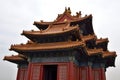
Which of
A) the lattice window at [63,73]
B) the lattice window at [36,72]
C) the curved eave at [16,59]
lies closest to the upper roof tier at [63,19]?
the curved eave at [16,59]

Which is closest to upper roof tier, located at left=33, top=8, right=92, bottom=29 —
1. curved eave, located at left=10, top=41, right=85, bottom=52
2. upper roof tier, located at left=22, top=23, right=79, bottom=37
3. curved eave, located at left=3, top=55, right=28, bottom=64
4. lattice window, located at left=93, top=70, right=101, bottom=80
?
upper roof tier, located at left=22, top=23, right=79, bottom=37

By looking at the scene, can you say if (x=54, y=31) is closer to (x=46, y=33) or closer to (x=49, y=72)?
(x=46, y=33)

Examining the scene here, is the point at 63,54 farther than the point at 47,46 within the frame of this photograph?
No

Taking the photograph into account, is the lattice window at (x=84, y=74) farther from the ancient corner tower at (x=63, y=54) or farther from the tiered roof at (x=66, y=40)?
the tiered roof at (x=66, y=40)

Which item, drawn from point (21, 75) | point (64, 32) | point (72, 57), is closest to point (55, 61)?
point (72, 57)

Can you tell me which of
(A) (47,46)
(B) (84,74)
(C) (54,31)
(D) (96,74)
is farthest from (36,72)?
(D) (96,74)

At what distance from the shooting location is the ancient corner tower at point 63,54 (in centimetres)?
1912

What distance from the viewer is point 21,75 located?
25.1 m

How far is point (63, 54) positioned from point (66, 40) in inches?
69.9

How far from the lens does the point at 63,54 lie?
19594 millimetres

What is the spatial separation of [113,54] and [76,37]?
541 centimetres

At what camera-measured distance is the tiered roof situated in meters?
19.6

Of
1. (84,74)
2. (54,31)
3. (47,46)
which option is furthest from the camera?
(54,31)

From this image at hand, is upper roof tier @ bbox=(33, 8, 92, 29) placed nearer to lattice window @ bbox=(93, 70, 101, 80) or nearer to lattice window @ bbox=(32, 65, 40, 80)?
lattice window @ bbox=(93, 70, 101, 80)
